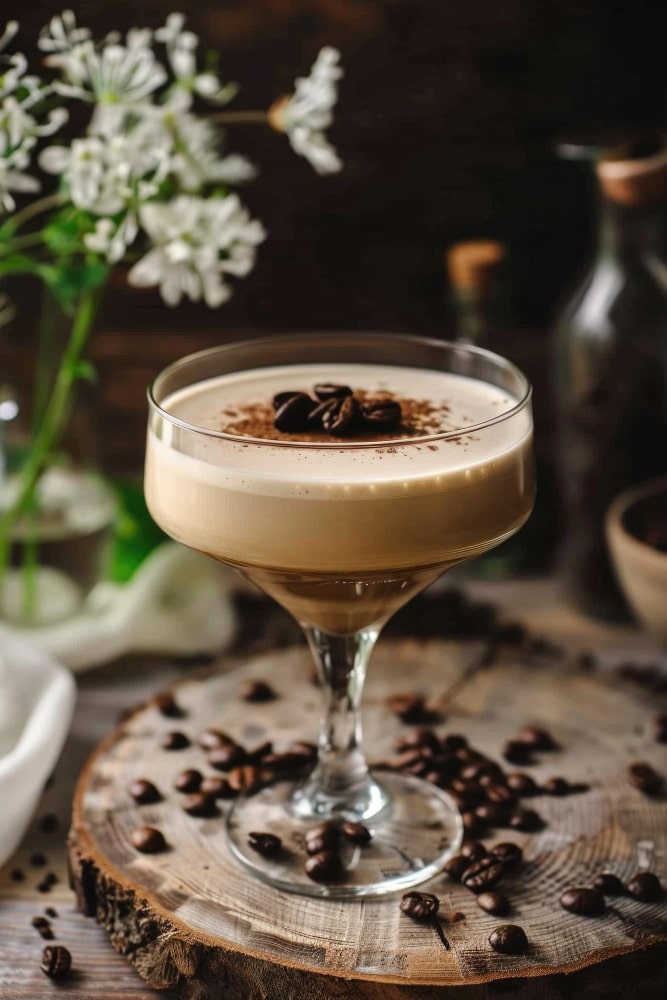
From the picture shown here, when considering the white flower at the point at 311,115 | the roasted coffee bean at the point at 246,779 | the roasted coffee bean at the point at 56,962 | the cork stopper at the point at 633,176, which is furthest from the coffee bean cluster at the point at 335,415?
the cork stopper at the point at 633,176

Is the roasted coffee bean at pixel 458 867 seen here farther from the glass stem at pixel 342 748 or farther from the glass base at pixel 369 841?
the glass stem at pixel 342 748

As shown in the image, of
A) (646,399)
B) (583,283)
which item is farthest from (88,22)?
(646,399)

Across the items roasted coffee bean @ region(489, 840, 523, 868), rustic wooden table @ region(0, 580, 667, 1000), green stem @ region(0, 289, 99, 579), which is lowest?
rustic wooden table @ region(0, 580, 667, 1000)

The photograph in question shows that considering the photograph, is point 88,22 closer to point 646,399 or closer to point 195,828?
point 646,399

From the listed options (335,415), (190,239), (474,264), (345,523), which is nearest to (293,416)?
(335,415)

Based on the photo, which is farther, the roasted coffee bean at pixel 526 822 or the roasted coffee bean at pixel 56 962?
the roasted coffee bean at pixel 526 822

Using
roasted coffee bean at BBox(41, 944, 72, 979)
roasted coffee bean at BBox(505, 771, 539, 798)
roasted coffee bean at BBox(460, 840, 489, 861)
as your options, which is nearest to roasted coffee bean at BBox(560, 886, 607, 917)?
roasted coffee bean at BBox(460, 840, 489, 861)

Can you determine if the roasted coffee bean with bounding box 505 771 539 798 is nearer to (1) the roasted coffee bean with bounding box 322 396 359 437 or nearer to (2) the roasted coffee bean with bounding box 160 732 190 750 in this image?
(2) the roasted coffee bean with bounding box 160 732 190 750
